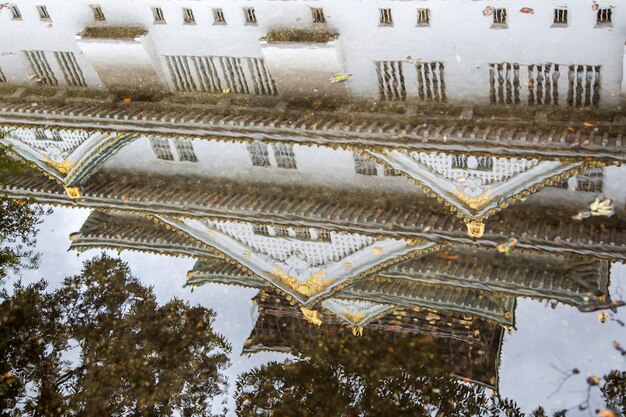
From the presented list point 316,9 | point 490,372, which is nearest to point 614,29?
point 316,9

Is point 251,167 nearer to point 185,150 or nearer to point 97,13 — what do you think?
point 185,150

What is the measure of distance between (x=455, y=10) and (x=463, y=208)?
3.95 m

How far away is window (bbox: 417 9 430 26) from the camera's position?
45.3ft

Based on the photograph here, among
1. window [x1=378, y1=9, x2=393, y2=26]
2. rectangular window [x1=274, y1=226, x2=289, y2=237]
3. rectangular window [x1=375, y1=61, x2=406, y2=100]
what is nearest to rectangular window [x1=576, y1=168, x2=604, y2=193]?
rectangular window [x1=375, y1=61, x2=406, y2=100]

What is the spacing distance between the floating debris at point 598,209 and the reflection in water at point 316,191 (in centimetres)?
5

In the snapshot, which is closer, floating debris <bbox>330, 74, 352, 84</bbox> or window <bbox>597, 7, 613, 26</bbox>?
window <bbox>597, 7, 613, 26</bbox>

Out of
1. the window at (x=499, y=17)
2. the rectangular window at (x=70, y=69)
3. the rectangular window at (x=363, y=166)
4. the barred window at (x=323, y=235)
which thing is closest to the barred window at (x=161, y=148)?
the rectangular window at (x=70, y=69)

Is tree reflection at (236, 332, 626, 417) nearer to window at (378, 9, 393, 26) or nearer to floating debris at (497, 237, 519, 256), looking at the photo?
floating debris at (497, 237, 519, 256)

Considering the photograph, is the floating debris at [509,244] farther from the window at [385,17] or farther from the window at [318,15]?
→ the window at [318,15]

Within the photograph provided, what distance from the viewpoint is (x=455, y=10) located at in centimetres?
1355

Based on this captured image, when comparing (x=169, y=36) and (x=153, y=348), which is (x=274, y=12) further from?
(x=153, y=348)

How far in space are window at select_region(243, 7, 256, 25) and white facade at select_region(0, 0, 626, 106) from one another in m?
0.08

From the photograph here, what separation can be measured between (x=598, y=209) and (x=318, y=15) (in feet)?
23.2

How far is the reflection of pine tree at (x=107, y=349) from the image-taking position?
73.4 ft
